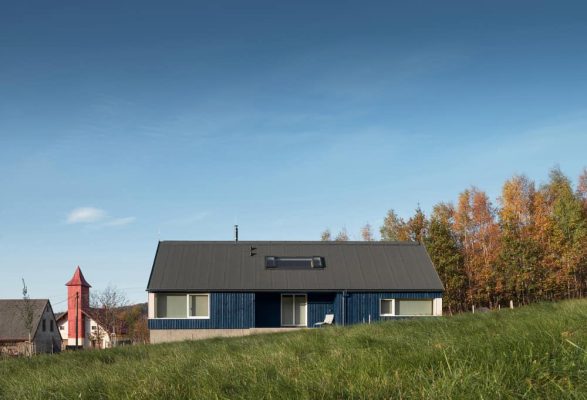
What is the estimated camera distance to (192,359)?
7.50 m

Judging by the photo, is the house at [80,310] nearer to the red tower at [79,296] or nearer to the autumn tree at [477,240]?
the red tower at [79,296]

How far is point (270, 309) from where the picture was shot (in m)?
29.5

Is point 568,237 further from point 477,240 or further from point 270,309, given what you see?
point 270,309

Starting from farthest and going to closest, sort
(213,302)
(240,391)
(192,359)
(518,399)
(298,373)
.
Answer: (213,302) < (192,359) < (298,373) < (240,391) < (518,399)

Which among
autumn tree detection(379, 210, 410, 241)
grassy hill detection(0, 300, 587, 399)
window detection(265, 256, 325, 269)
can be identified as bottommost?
grassy hill detection(0, 300, 587, 399)

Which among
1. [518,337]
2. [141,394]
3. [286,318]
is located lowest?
[286,318]

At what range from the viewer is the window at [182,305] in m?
28.7

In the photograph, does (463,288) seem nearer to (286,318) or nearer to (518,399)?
(286,318)

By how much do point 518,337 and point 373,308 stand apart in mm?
24224

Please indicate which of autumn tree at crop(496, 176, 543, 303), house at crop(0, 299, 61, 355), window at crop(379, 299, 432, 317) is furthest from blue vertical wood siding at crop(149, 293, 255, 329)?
house at crop(0, 299, 61, 355)

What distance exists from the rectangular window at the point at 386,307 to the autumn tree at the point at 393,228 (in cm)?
2073

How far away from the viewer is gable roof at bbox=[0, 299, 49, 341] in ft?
180

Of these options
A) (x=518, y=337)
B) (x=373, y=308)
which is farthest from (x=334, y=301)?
(x=518, y=337)

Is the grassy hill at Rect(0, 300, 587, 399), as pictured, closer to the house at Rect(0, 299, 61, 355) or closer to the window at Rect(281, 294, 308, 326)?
the window at Rect(281, 294, 308, 326)
